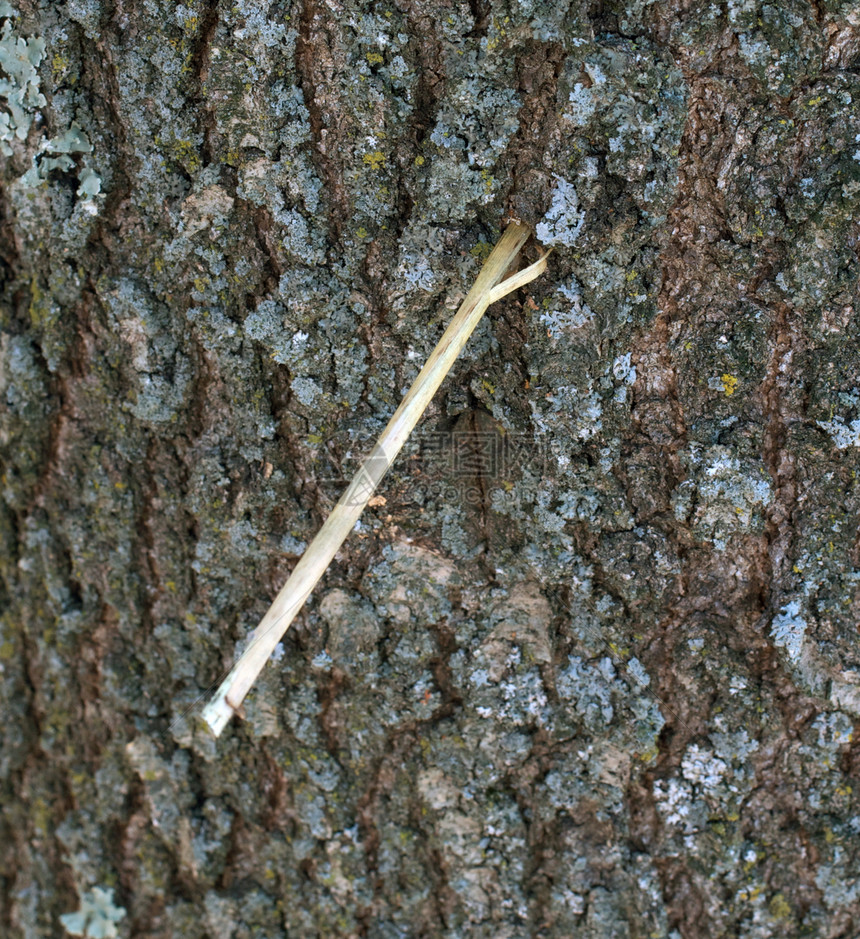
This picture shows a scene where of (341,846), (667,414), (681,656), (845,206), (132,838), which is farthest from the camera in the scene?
(132,838)

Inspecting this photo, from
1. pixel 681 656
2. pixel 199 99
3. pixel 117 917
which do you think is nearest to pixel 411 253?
pixel 199 99

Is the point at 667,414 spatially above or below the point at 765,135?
below

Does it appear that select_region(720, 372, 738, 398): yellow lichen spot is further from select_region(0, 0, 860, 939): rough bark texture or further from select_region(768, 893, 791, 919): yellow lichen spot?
select_region(768, 893, 791, 919): yellow lichen spot

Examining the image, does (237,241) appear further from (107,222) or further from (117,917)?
(117,917)

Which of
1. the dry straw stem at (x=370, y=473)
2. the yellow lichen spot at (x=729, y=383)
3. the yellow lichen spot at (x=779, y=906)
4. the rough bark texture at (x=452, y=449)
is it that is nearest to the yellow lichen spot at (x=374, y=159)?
the rough bark texture at (x=452, y=449)

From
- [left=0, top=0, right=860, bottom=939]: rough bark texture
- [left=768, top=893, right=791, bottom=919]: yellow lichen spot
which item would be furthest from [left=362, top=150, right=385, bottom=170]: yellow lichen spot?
[left=768, top=893, right=791, bottom=919]: yellow lichen spot

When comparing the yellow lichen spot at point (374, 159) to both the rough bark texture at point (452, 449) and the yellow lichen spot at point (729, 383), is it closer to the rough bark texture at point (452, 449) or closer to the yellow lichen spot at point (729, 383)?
the rough bark texture at point (452, 449)

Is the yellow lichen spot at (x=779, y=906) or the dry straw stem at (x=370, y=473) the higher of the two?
the dry straw stem at (x=370, y=473)

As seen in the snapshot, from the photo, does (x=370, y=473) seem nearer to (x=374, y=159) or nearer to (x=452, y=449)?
(x=452, y=449)
